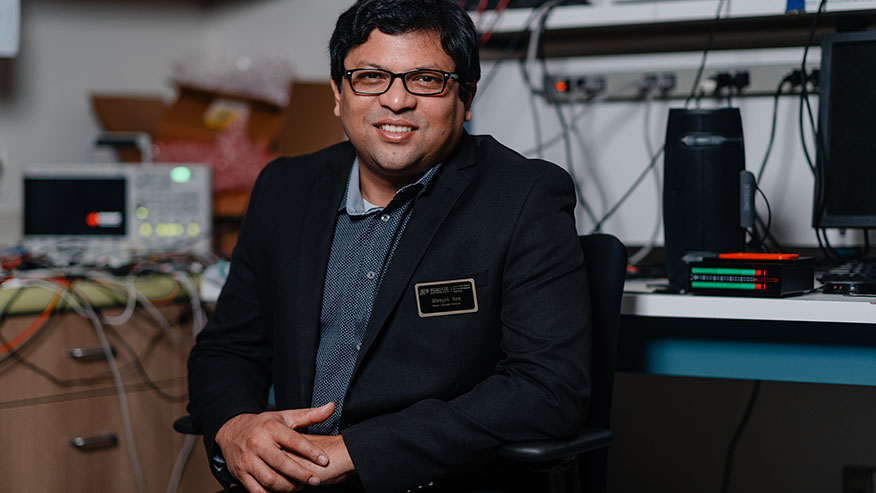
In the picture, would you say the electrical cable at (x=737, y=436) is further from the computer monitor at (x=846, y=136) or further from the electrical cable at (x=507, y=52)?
the electrical cable at (x=507, y=52)

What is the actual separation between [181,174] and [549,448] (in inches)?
58.9

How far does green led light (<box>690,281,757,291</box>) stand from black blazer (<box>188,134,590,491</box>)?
288 mm

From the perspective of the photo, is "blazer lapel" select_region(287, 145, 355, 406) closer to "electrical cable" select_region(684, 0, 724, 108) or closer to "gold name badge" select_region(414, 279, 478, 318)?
"gold name badge" select_region(414, 279, 478, 318)

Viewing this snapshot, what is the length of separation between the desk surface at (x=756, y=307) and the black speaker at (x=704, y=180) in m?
0.13

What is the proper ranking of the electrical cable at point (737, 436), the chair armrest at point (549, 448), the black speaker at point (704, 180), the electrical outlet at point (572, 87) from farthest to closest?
the electrical cable at point (737, 436) < the electrical outlet at point (572, 87) < the black speaker at point (704, 180) < the chair armrest at point (549, 448)

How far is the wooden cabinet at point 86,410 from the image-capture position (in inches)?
69.4

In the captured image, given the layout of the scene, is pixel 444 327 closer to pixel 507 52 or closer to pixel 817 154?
pixel 817 154

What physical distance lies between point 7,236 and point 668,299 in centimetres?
189

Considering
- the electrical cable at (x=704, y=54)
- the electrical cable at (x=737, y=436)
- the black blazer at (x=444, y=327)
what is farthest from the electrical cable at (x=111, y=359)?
the electrical cable at (x=737, y=436)

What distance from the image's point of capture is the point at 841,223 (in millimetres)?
1612

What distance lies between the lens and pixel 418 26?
4.31 ft

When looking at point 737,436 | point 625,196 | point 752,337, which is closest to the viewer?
point 752,337

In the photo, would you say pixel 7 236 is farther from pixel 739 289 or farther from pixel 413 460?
pixel 739 289

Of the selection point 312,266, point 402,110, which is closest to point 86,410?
point 312,266
